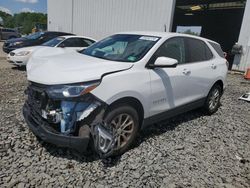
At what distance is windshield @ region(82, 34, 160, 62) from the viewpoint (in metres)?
3.50

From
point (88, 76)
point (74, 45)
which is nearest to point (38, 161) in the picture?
point (88, 76)

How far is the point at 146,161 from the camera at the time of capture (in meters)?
3.23

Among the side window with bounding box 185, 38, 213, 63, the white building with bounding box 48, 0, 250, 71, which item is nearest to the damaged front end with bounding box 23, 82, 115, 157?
the side window with bounding box 185, 38, 213, 63

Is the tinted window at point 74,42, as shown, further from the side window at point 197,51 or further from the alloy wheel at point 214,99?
the alloy wheel at point 214,99

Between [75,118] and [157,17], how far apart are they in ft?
40.8

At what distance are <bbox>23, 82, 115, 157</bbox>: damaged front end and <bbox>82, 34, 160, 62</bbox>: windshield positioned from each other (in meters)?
0.90

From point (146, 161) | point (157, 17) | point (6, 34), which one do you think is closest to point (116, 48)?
point (146, 161)

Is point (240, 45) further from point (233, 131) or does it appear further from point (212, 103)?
point (233, 131)

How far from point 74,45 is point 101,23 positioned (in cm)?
817

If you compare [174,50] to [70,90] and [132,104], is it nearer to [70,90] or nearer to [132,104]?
[132,104]

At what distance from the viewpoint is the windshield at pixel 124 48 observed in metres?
3.50

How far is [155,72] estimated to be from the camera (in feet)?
11.4

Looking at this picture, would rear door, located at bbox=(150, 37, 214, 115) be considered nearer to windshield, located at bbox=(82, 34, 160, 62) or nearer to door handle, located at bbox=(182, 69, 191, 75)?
door handle, located at bbox=(182, 69, 191, 75)

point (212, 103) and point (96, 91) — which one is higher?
point (96, 91)
